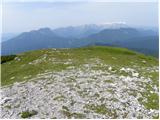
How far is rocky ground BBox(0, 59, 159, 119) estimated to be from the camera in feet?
84.2

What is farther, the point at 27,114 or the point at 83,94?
the point at 83,94

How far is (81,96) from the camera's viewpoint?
29.3 metres

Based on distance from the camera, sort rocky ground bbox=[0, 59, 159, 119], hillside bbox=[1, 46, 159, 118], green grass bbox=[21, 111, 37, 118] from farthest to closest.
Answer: hillside bbox=[1, 46, 159, 118] → rocky ground bbox=[0, 59, 159, 119] → green grass bbox=[21, 111, 37, 118]

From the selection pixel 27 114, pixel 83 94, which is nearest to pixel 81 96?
pixel 83 94

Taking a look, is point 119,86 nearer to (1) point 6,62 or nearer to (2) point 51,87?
(2) point 51,87

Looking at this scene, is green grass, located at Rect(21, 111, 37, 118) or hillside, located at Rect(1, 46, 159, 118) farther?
hillside, located at Rect(1, 46, 159, 118)

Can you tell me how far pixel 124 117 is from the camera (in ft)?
81.6

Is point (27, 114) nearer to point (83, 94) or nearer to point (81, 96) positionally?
point (81, 96)

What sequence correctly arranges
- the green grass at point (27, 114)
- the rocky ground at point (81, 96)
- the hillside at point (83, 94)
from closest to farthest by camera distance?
the green grass at point (27, 114) < the rocky ground at point (81, 96) < the hillside at point (83, 94)

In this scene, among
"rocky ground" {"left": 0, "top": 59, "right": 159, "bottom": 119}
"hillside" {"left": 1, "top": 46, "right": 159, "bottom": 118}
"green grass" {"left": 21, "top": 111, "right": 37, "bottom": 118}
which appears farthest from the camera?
"hillside" {"left": 1, "top": 46, "right": 159, "bottom": 118}

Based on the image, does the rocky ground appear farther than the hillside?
No

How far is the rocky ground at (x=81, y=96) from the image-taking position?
25.7 m

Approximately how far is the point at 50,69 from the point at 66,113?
19438mm

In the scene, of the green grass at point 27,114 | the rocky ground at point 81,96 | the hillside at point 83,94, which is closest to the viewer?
the green grass at point 27,114
